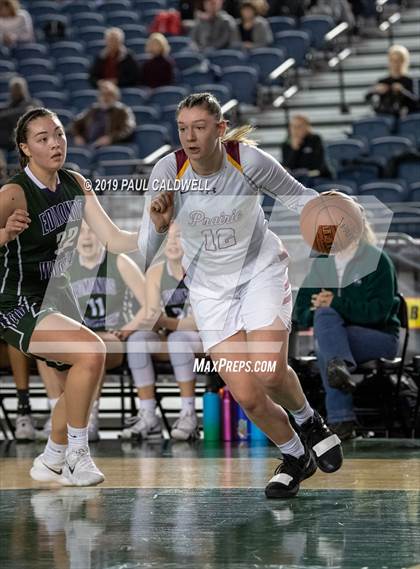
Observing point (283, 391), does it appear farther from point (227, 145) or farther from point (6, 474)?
point (6, 474)

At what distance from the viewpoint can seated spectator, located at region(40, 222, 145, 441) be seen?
24.8 ft

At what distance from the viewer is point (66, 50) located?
51.8ft

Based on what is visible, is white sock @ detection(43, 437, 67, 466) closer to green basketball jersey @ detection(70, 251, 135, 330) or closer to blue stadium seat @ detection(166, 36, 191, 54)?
green basketball jersey @ detection(70, 251, 135, 330)

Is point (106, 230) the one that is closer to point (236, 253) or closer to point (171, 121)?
point (236, 253)

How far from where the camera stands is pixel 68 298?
551 cm

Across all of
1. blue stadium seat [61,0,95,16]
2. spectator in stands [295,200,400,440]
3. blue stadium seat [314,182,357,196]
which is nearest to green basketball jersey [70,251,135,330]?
spectator in stands [295,200,400,440]

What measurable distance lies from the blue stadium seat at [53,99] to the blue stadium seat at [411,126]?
14.0 ft

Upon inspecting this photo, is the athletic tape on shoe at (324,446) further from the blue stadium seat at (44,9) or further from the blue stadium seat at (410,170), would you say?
the blue stadium seat at (44,9)

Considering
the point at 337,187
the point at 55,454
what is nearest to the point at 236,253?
the point at 55,454

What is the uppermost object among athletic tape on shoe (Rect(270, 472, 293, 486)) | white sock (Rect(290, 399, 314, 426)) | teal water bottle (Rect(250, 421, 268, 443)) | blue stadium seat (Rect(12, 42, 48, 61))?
blue stadium seat (Rect(12, 42, 48, 61))

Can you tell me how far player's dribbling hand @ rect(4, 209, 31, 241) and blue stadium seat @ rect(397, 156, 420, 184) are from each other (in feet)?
20.7

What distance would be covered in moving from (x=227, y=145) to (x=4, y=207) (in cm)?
100

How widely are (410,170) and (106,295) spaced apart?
4.15 m

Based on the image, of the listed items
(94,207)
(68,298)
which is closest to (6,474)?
(68,298)
